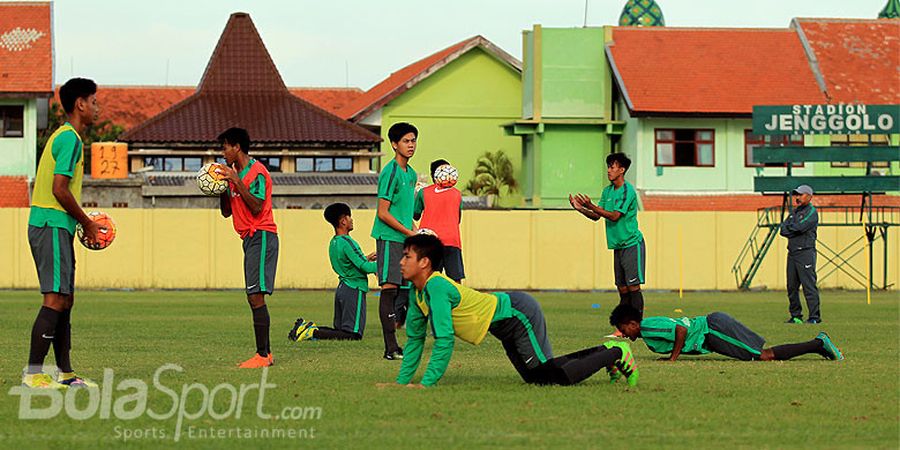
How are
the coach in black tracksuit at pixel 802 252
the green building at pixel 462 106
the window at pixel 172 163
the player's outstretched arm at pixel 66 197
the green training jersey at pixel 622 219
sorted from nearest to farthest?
the player's outstretched arm at pixel 66 197 → the green training jersey at pixel 622 219 → the coach in black tracksuit at pixel 802 252 → the window at pixel 172 163 → the green building at pixel 462 106

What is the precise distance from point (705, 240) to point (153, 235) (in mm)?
14168

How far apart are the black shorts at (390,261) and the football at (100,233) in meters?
3.13

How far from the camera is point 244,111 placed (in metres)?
56.1

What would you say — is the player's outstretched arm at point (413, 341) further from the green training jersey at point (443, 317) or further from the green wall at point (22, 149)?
the green wall at point (22, 149)

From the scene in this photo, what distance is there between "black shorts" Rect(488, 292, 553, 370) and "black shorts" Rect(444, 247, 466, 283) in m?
5.35

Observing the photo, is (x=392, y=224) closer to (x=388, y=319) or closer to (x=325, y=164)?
(x=388, y=319)

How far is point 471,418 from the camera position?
9.45 metres

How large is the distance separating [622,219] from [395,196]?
13.1 feet

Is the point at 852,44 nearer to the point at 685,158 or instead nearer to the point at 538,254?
the point at 685,158

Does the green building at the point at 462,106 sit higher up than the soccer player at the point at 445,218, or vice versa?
the green building at the point at 462,106

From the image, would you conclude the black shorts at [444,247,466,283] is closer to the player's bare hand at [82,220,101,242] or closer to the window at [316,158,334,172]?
the player's bare hand at [82,220,101,242]

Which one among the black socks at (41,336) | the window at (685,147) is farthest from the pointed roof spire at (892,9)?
the black socks at (41,336)

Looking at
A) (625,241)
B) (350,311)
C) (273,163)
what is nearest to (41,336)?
(350,311)

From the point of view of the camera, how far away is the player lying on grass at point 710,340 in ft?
44.4
